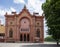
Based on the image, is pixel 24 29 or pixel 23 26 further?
pixel 23 26

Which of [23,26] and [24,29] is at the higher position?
[23,26]

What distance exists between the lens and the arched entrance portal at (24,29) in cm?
7438

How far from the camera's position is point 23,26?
75562 millimetres

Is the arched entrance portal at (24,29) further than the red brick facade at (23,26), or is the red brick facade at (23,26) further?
the red brick facade at (23,26)

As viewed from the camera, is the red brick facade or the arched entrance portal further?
the red brick facade

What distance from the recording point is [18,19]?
7581cm

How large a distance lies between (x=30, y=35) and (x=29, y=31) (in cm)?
149

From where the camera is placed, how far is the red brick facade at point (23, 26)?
7469 cm

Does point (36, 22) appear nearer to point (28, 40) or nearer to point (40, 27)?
point (40, 27)

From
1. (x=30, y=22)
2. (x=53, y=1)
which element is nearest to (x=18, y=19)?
(x=30, y=22)

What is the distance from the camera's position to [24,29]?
75188mm

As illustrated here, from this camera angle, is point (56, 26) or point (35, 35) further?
point (35, 35)

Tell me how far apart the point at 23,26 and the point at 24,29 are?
119 cm

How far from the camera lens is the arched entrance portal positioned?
74375mm
